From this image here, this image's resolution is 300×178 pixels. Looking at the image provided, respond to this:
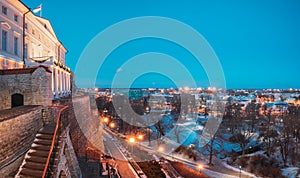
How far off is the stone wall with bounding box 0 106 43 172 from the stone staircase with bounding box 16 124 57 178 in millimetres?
178

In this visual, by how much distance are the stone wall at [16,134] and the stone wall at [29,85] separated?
148 cm

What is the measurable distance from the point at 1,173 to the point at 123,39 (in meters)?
30.3

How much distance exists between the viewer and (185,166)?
766 inches

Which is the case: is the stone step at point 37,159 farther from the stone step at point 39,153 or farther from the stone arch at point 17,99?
the stone arch at point 17,99

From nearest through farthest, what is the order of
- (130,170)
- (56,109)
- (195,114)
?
A: (56,109), (130,170), (195,114)

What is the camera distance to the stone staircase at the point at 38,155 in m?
5.64

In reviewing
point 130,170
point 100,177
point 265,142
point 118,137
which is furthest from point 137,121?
point 100,177

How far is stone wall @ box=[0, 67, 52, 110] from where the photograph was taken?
8.27m

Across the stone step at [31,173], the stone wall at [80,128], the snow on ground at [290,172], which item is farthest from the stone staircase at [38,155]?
the snow on ground at [290,172]

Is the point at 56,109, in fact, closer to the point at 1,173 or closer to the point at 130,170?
the point at 1,173

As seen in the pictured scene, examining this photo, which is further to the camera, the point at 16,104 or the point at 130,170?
the point at 130,170

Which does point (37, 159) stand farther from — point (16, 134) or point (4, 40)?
point (4, 40)

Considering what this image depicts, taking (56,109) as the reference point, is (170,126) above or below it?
below

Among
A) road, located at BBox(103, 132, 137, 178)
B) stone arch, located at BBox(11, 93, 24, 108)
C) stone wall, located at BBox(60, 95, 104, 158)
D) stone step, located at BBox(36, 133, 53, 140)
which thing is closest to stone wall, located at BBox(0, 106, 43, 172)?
stone step, located at BBox(36, 133, 53, 140)
